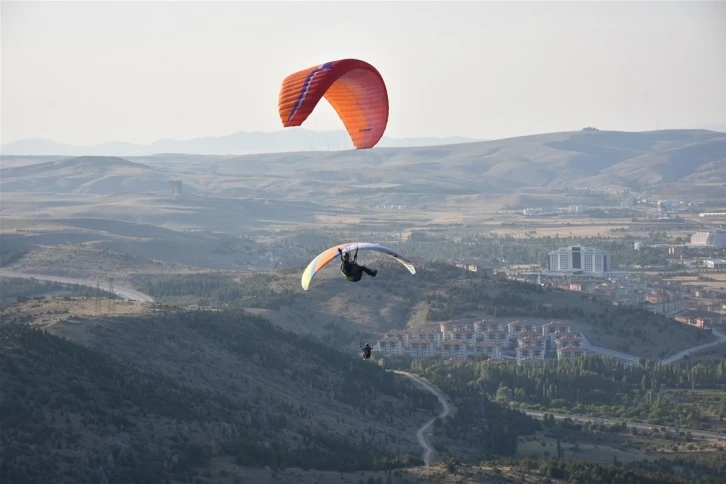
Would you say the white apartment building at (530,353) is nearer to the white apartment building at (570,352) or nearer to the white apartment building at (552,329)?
the white apartment building at (570,352)

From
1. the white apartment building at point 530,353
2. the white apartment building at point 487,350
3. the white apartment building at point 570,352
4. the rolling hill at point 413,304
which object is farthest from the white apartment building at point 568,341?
Answer: the white apartment building at point 487,350

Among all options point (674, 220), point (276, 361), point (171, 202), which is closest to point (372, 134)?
point (276, 361)

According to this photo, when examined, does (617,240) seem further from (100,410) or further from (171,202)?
(100,410)

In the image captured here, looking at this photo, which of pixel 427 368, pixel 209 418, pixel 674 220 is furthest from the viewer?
pixel 674 220

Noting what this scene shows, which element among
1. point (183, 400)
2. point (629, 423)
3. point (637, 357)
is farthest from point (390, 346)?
point (183, 400)

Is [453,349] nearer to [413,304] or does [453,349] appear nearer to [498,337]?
[498,337]

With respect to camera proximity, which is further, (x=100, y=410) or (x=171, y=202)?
(x=171, y=202)

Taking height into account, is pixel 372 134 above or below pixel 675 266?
above
